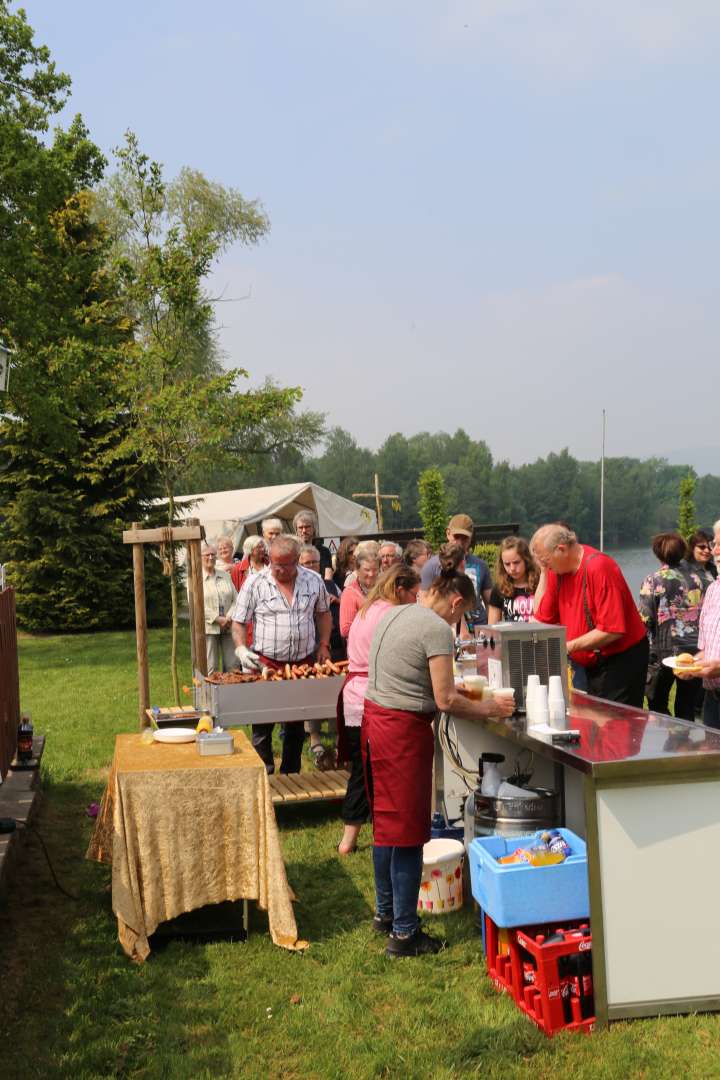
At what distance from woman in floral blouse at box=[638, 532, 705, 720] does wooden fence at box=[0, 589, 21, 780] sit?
15.6 ft

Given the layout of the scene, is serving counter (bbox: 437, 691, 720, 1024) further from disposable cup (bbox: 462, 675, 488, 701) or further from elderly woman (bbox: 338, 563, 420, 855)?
elderly woman (bbox: 338, 563, 420, 855)

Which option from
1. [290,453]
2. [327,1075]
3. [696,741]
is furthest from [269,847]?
[290,453]

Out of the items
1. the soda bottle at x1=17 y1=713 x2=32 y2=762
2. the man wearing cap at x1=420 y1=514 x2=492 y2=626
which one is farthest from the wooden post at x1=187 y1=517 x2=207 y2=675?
the man wearing cap at x1=420 y1=514 x2=492 y2=626

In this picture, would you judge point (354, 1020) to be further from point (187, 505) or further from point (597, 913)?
point (187, 505)

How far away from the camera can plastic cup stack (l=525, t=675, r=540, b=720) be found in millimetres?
5039

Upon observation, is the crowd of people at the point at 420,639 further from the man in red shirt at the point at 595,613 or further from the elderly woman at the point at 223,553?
the elderly woman at the point at 223,553

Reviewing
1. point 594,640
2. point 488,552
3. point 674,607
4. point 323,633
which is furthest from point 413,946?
point 488,552

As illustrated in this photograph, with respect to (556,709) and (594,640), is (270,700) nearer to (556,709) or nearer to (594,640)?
(594,640)

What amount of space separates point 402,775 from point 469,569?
470 cm

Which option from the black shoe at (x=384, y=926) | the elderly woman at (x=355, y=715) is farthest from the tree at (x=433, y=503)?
the black shoe at (x=384, y=926)

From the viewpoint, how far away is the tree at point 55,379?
19281mm

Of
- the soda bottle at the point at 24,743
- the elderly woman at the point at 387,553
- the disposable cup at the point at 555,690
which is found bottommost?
the soda bottle at the point at 24,743

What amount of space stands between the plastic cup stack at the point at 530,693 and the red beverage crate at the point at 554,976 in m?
0.99

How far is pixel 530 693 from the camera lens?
5082 mm
